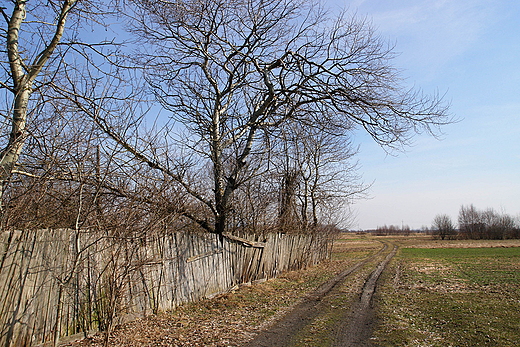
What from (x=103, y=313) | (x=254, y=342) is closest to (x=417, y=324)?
(x=254, y=342)

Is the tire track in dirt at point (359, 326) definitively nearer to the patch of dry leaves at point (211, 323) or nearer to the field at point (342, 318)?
the field at point (342, 318)

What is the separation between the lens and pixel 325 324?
6145 millimetres

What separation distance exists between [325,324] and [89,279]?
4.03 m

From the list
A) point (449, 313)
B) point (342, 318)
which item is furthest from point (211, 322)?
point (449, 313)

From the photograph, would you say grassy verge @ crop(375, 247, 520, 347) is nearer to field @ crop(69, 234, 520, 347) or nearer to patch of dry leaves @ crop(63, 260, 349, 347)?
field @ crop(69, 234, 520, 347)

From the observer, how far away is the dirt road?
520 centimetres

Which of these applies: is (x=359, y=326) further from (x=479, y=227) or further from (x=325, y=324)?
(x=479, y=227)

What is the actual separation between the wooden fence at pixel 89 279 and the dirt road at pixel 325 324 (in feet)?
7.32

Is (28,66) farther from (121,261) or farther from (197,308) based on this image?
(197,308)

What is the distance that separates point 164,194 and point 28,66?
319cm

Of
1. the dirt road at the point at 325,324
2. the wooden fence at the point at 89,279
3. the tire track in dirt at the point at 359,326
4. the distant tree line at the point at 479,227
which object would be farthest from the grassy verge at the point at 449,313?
the distant tree line at the point at 479,227

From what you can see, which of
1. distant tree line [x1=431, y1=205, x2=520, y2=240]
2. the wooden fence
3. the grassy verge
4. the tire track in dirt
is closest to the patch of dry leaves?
the wooden fence

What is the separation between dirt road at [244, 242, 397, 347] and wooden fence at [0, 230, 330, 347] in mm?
2230

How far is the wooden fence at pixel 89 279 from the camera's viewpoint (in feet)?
14.1
